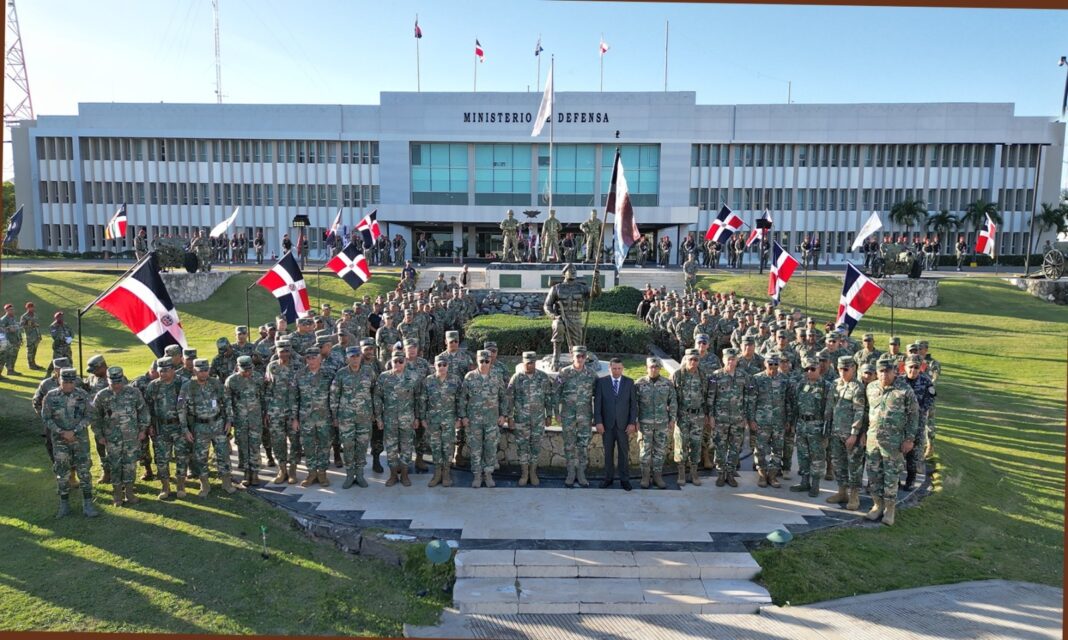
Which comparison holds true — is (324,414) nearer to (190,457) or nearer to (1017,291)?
(190,457)

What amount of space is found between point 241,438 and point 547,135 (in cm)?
3382

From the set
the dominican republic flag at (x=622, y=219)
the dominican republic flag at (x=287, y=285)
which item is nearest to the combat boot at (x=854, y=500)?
the dominican republic flag at (x=622, y=219)

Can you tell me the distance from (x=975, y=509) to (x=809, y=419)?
2.29 meters

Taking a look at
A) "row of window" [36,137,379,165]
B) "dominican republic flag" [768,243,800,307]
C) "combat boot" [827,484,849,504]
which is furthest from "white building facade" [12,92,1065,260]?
"combat boot" [827,484,849,504]

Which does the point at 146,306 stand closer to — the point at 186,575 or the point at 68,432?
the point at 68,432

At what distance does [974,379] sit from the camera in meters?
15.1

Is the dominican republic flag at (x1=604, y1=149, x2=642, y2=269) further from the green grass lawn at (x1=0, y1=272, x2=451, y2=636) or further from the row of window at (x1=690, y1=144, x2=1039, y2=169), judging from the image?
the row of window at (x1=690, y1=144, x2=1039, y2=169)

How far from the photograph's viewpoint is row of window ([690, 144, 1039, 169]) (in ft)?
135

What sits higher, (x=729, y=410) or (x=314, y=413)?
(x=729, y=410)

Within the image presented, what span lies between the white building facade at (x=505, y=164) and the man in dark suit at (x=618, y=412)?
32.2m

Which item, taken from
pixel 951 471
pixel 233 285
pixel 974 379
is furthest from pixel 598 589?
pixel 233 285

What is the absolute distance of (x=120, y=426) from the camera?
24.8ft

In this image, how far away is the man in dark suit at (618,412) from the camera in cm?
824

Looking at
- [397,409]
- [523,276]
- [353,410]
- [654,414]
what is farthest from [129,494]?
[523,276]
